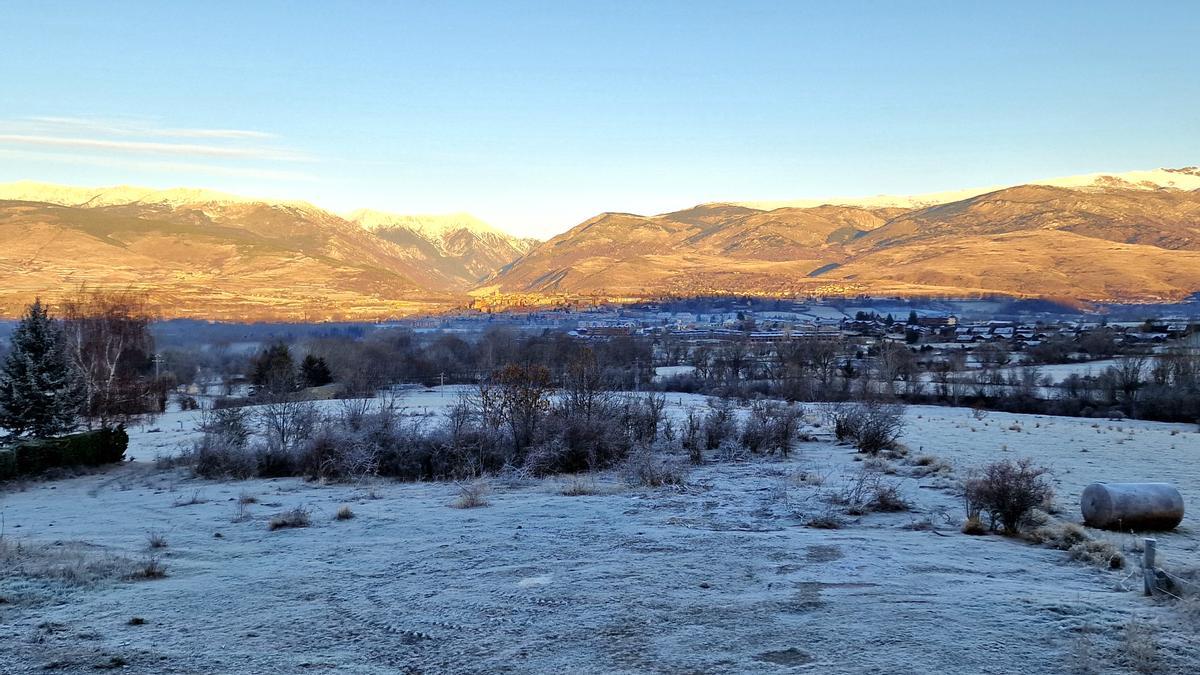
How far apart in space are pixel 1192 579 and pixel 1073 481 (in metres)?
12.5

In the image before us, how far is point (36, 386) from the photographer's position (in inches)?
1212

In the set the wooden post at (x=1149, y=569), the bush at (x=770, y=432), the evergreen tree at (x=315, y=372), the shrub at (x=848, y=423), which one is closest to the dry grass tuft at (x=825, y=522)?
the wooden post at (x=1149, y=569)

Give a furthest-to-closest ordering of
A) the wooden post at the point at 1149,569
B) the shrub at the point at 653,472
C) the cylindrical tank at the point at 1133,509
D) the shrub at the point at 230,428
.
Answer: the shrub at the point at 230,428 → the shrub at the point at 653,472 → the cylindrical tank at the point at 1133,509 → the wooden post at the point at 1149,569

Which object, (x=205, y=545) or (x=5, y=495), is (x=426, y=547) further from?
(x=5, y=495)

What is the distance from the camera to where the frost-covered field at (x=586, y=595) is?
8039 millimetres

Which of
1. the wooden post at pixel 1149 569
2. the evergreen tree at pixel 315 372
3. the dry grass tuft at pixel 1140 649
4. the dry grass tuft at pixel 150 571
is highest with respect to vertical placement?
the wooden post at pixel 1149 569

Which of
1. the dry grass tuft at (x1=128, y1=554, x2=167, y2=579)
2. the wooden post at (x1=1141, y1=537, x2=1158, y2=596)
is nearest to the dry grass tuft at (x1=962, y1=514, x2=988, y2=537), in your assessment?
the wooden post at (x1=1141, y1=537, x2=1158, y2=596)

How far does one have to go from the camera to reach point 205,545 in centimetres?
1336

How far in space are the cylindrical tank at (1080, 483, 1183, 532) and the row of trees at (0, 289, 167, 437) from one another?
32.7 meters

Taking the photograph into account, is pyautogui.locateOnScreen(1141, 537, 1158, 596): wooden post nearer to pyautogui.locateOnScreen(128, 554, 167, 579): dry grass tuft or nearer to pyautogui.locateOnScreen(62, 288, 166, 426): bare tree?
pyautogui.locateOnScreen(128, 554, 167, 579): dry grass tuft

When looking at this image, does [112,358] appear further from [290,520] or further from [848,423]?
[290,520]

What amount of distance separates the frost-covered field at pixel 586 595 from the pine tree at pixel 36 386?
16.0m

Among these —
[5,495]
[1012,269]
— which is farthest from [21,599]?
[1012,269]

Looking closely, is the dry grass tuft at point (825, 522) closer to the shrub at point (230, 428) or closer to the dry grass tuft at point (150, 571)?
the dry grass tuft at point (150, 571)
